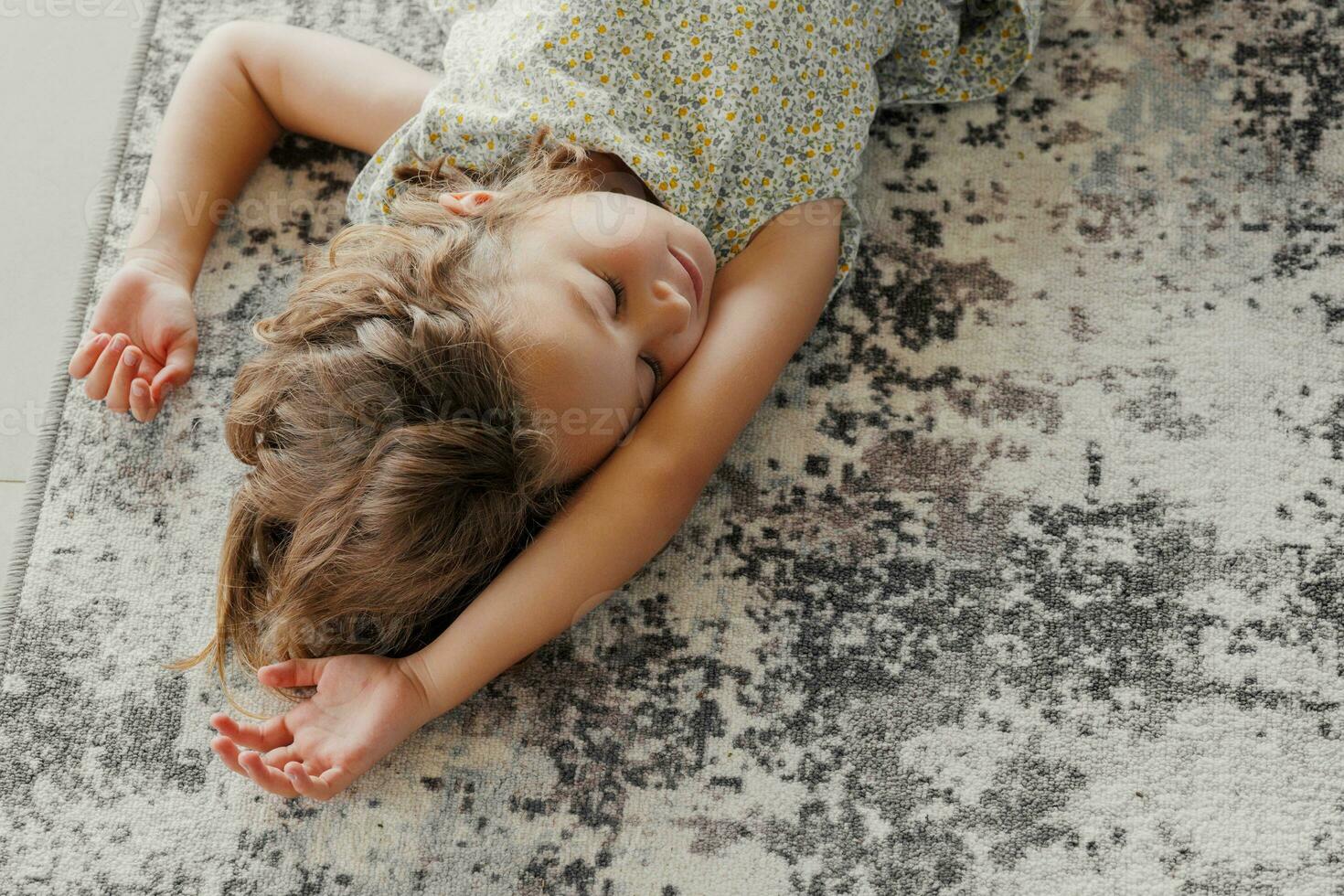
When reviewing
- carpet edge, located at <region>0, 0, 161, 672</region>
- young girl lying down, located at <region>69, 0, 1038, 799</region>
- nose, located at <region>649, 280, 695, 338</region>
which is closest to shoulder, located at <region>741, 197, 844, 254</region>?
young girl lying down, located at <region>69, 0, 1038, 799</region>

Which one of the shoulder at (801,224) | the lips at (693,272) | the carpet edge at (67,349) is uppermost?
the shoulder at (801,224)

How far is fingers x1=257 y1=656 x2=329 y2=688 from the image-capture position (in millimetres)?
790

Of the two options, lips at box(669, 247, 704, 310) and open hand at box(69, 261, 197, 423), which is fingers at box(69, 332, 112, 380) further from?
lips at box(669, 247, 704, 310)

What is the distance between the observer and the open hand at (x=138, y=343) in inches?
35.2

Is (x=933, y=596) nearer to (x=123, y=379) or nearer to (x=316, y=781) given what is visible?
(x=316, y=781)

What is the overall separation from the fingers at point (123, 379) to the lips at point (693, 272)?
48 centimetres

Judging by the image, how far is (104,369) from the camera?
0.89m

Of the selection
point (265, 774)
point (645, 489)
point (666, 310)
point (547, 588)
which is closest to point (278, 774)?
point (265, 774)

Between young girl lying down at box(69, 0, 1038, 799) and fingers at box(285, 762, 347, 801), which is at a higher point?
young girl lying down at box(69, 0, 1038, 799)

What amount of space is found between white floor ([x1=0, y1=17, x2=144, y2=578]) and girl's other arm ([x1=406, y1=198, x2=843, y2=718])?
1.52ft

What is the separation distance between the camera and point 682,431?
818 mm

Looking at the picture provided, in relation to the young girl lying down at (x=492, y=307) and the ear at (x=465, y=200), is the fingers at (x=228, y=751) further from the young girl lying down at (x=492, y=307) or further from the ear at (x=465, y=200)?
the ear at (x=465, y=200)

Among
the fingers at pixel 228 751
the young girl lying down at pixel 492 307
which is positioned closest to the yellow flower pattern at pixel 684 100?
the young girl lying down at pixel 492 307

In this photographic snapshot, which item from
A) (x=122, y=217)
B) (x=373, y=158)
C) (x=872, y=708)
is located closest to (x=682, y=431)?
(x=872, y=708)
